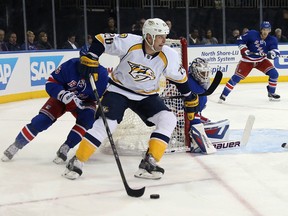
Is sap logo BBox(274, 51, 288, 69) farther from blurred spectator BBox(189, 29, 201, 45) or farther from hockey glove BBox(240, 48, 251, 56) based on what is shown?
hockey glove BBox(240, 48, 251, 56)

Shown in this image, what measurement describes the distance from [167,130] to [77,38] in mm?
6577

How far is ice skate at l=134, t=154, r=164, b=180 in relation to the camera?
3.06 meters

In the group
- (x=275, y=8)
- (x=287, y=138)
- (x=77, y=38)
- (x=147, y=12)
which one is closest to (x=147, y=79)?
(x=287, y=138)

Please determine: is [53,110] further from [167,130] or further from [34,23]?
[34,23]

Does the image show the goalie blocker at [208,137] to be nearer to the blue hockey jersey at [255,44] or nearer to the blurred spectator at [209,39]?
the blue hockey jersey at [255,44]

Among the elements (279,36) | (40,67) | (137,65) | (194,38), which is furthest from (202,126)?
(279,36)

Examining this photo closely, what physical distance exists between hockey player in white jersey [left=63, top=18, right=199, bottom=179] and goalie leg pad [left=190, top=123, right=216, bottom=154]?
1.84ft

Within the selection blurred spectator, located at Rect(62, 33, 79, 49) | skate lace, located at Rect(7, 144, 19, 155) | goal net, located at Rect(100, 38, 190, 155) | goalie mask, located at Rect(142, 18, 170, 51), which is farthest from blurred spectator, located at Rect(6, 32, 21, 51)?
goalie mask, located at Rect(142, 18, 170, 51)

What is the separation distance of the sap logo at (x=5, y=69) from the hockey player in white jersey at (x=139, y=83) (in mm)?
4171

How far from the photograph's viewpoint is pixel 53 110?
11.6ft

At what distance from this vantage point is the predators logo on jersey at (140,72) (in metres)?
3.08

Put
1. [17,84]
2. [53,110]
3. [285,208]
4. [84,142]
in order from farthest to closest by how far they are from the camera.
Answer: [17,84] → [53,110] → [84,142] → [285,208]

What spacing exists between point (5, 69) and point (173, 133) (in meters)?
3.82

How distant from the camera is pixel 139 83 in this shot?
3111 mm
